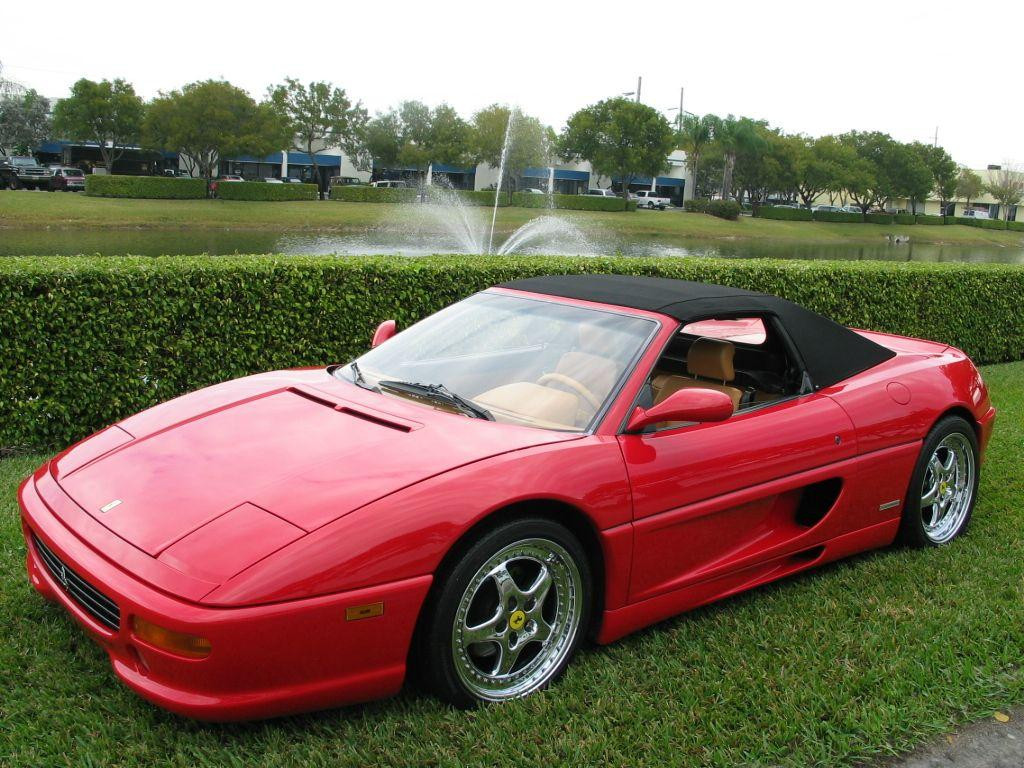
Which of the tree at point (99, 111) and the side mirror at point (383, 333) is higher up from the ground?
the tree at point (99, 111)

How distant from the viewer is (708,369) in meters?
4.05

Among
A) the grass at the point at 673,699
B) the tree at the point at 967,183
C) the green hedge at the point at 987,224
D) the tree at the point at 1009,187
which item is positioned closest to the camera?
the grass at the point at 673,699

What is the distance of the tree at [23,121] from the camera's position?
5353 cm

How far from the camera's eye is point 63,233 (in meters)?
29.2

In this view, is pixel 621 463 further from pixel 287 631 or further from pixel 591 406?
pixel 287 631

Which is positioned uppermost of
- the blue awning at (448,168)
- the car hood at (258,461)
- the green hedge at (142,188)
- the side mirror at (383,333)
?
the blue awning at (448,168)

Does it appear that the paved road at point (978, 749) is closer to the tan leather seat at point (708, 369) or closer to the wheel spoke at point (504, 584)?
the wheel spoke at point (504, 584)

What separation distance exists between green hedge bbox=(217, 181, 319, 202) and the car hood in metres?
40.6

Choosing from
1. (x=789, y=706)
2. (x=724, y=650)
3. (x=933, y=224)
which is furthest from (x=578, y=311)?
(x=933, y=224)

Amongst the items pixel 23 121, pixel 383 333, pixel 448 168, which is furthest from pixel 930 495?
pixel 23 121

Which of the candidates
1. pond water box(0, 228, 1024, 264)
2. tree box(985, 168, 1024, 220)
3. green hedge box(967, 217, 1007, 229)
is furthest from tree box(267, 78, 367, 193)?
tree box(985, 168, 1024, 220)

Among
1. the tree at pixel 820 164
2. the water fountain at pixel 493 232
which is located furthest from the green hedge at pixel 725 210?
the water fountain at pixel 493 232

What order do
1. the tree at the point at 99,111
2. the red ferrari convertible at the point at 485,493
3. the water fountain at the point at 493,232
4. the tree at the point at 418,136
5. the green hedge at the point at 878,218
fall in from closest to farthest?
the red ferrari convertible at the point at 485,493, the water fountain at the point at 493,232, the tree at the point at 99,111, the tree at the point at 418,136, the green hedge at the point at 878,218

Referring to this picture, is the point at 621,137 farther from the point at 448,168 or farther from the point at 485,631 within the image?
the point at 485,631
